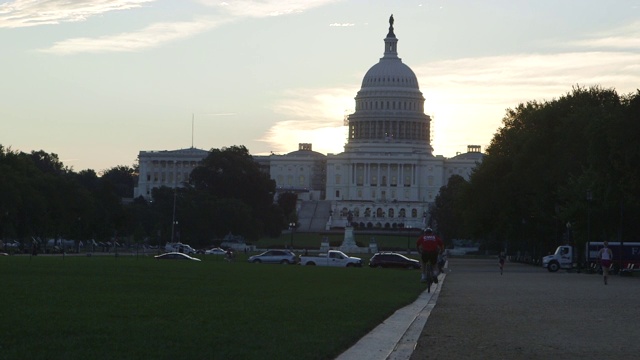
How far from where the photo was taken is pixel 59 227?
10500cm

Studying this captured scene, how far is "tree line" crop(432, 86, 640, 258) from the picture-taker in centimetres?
5747

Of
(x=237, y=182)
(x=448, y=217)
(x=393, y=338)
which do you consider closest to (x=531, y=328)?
(x=393, y=338)

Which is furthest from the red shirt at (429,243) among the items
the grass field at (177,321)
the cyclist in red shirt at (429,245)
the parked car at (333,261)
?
the parked car at (333,261)

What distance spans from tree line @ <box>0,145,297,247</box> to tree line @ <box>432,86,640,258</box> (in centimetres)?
2915

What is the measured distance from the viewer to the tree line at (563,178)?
5747 cm

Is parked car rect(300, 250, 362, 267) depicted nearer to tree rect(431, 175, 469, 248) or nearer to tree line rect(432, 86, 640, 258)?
tree line rect(432, 86, 640, 258)

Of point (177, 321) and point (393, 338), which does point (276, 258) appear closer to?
point (177, 321)

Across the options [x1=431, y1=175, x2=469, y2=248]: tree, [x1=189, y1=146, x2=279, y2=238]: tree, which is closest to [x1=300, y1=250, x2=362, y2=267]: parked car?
[x1=431, y1=175, x2=469, y2=248]: tree

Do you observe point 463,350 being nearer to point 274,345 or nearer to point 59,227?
point 274,345

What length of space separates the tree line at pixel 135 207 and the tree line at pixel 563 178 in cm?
2915

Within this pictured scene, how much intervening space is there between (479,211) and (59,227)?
3115 centimetres

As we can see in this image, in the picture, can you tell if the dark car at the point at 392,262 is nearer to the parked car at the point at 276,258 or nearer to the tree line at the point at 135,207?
the parked car at the point at 276,258

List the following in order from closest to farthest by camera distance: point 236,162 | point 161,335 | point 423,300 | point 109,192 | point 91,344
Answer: point 91,344 → point 161,335 → point 423,300 → point 109,192 → point 236,162

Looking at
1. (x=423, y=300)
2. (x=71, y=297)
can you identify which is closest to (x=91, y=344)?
(x=71, y=297)
